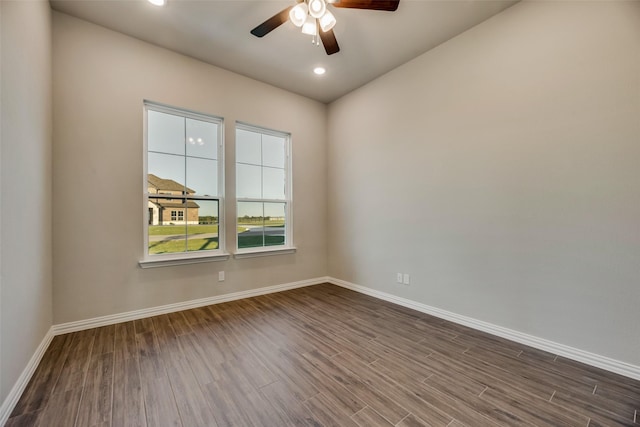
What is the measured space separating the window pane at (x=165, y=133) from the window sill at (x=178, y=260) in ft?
4.23

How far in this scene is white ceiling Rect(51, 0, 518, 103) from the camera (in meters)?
2.38

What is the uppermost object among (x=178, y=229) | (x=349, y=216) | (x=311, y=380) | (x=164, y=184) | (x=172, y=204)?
(x=164, y=184)

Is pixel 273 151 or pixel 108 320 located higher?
pixel 273 151

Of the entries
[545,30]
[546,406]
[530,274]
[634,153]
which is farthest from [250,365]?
[545,30]

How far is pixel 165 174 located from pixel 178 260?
41.0 inches

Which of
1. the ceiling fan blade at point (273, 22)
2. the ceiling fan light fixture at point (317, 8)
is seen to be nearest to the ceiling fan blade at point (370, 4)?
Answer: the ceiling fan light fixture at point (317, 8)

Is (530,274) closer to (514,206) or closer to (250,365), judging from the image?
(514,206)

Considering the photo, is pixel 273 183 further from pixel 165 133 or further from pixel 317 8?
pixel 317 8

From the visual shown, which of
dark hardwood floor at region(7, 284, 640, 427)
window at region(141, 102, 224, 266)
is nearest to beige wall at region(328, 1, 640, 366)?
dark hardwood floor at region(7, 284, 640, 427)

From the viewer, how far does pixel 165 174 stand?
3070 millimetres

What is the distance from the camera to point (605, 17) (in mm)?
1934

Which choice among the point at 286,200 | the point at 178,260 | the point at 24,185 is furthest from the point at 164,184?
the point at 286,200

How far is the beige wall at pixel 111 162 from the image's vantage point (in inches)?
97.4

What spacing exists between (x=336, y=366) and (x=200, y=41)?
3565 millimetres
